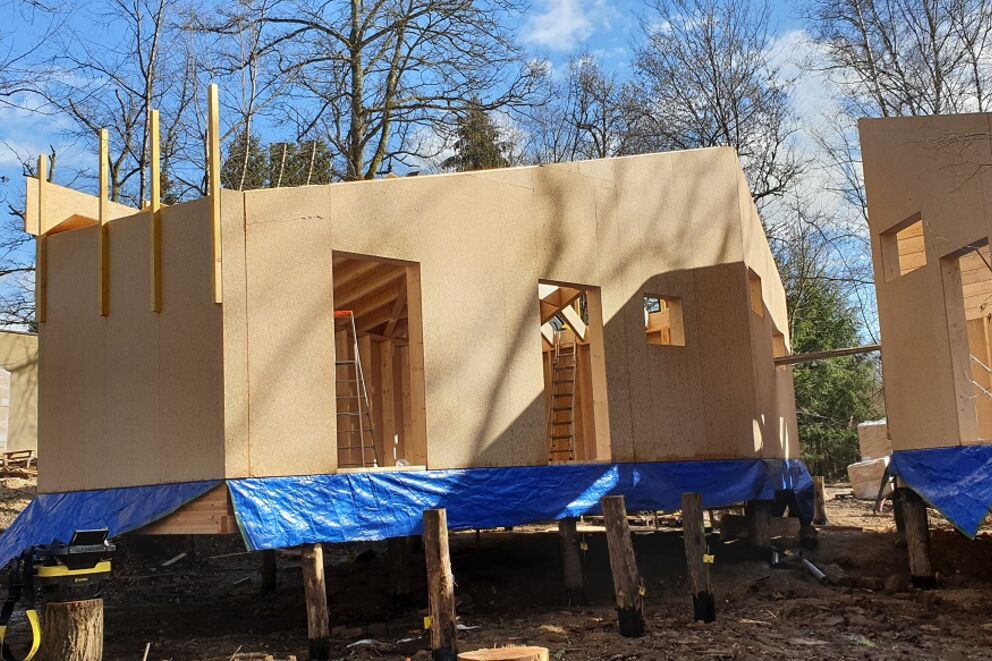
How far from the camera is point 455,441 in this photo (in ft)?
36.0

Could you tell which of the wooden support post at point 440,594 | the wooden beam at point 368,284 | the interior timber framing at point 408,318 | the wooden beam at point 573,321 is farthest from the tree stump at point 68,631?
the wooden beam at point 573,321

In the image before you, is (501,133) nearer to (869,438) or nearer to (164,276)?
(869,438)

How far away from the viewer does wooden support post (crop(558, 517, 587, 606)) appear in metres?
12.5

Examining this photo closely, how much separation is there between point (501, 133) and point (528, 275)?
16.2 metres

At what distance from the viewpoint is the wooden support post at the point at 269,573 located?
14555 millimetres

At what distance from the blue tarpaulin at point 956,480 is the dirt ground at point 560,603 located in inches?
44.9

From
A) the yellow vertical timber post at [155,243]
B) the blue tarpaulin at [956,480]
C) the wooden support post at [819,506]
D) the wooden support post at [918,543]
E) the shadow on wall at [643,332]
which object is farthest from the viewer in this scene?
the wooden support post at [819,506]

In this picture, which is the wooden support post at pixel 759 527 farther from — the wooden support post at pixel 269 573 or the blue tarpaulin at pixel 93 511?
the blue tarpaulin at pixel 93 511

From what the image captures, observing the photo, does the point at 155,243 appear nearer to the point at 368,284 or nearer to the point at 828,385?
the point at 368,284

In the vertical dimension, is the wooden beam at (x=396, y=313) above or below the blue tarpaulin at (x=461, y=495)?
above

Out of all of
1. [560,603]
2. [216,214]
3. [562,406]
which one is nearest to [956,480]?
[560,603]

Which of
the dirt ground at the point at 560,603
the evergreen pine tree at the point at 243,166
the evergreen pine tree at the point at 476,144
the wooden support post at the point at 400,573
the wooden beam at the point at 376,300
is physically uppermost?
the evergreen pine tree at the point at 476,144

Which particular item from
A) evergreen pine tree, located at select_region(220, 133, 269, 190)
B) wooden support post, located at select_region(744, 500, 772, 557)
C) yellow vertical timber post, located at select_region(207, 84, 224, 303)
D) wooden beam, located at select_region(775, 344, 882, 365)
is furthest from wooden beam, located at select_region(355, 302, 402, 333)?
evergreen pine tree, located at select_region(220, 133, 269, 190)

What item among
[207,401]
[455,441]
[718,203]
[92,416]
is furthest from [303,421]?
[718,203]
